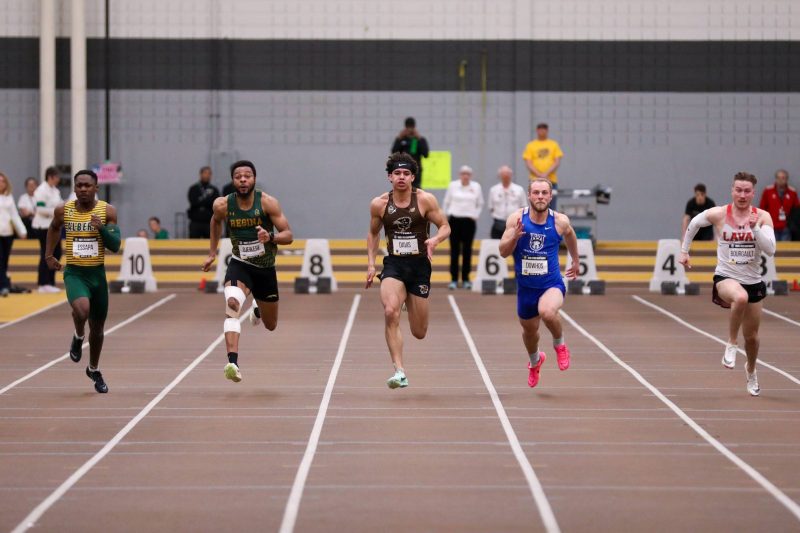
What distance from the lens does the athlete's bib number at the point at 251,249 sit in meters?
11.6

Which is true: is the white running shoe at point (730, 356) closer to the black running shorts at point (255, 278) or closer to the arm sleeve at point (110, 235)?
the black running shorts at point (255, 278)

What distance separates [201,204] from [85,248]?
1436cm

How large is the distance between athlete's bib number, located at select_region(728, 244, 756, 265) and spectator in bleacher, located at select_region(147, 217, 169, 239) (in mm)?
16725

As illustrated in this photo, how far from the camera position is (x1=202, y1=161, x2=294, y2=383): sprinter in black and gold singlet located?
37.6 feet

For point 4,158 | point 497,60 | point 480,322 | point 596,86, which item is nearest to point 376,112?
point 497,60

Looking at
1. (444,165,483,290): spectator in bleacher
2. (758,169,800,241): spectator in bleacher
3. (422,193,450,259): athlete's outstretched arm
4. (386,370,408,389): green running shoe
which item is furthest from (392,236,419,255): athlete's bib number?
(758,169,800,241): spectator in bleacher

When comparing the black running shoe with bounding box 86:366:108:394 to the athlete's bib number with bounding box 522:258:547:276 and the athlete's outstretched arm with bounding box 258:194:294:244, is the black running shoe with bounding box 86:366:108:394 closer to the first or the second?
the athlete's outstretched arm with bounding box 258:194:294:244

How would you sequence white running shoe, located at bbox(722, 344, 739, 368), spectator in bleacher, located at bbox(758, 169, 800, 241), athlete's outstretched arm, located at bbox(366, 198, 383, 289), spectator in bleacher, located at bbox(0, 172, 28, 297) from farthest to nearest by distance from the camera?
spectator in bleacher, located at bbox(758, 169, 800, 241)
spectator in bleacher, located at bbox(0, 172, 28, 297)
athlete's outstretched arm, located at bbox(366, 198, 383, 289)
white running shoe, located at bbox(722, 344, 739, 368)

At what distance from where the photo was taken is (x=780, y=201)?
84.3ft

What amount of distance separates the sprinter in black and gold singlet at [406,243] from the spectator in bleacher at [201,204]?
45.3 feet

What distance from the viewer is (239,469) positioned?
26.7ft

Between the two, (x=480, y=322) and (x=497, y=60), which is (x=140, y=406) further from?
(x=497, y=60)

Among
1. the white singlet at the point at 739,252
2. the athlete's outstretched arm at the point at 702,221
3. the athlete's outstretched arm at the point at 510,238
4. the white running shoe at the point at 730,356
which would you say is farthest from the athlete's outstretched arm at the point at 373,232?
the white running shoe at the point at 730,356

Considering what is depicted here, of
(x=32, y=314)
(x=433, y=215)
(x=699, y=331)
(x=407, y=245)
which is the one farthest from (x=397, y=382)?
(x=32, y=314)
